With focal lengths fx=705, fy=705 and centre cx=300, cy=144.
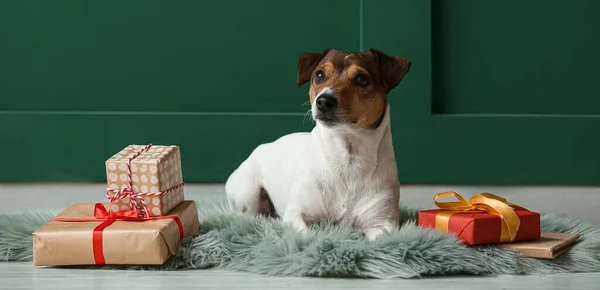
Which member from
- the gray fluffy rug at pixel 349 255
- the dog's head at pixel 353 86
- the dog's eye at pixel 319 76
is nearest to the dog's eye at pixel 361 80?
the dog's head at pixel 353 86

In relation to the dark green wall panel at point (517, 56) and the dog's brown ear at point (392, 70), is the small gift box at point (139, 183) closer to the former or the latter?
the dog's brown ear at point (392, 70)

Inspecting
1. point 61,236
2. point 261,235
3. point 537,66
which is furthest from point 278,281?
point 537,66

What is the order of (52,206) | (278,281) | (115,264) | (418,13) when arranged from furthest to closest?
(418,13) → (52,206) → (115,264) → (278,281)

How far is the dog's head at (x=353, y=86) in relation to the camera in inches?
85.0

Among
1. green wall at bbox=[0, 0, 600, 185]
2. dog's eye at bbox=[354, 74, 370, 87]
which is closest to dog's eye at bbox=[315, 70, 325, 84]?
dog's eye at bbox=[354, 74, 370, 87]

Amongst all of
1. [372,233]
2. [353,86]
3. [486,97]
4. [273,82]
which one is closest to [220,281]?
[372,233]

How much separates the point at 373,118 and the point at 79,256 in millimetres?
987

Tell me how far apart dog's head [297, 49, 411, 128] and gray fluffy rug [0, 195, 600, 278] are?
36cm

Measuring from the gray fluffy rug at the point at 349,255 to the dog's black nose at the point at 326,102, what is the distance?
378 mm

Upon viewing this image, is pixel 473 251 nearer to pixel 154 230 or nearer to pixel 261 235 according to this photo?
pixel 261 235

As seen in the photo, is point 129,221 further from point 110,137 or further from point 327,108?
point 110,137

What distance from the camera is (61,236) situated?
204cm

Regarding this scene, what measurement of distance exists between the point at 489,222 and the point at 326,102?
23.7 inches

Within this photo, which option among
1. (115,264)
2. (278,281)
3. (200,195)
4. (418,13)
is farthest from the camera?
(418,13)
